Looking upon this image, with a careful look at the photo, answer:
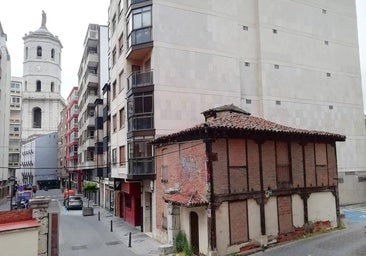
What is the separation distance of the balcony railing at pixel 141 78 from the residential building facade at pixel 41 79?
65.2 metres

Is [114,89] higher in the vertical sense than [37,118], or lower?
lower

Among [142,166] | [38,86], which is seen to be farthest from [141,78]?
[38,86]

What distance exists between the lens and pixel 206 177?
16297mm

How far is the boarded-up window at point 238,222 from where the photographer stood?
53.6 ft

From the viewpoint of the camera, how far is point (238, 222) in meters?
16.6

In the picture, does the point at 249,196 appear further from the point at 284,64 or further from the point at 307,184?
the point at 284,64

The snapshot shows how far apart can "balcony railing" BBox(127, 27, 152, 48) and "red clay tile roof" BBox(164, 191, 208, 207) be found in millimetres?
11513

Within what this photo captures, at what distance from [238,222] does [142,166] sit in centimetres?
912

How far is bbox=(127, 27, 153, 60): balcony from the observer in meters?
23.9

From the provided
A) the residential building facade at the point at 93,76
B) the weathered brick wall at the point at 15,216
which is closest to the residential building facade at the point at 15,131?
the residential building facade at the point at 93,76

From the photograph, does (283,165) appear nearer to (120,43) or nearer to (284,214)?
(284,214)

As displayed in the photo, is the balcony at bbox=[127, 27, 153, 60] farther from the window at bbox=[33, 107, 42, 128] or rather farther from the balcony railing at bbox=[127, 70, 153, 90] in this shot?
the window at bbox=[33, 107, 42, 128]

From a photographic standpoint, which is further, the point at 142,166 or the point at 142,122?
the point at 142,122

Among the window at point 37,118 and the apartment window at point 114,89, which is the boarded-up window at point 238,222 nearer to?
the apartment window at point 114,89
